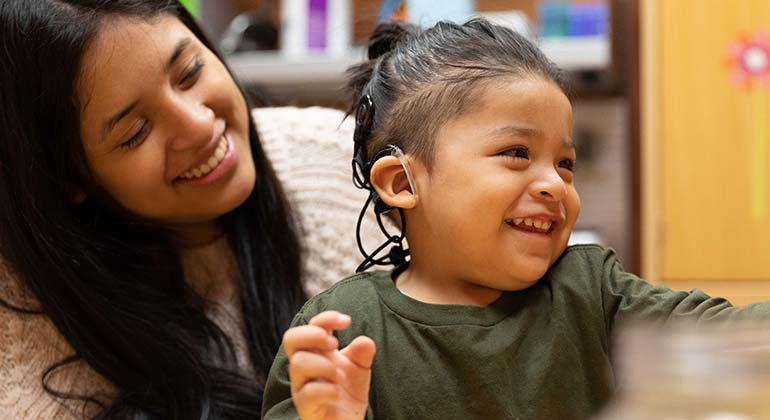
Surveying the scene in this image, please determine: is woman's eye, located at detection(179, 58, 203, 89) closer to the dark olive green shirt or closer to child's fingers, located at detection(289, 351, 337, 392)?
the dark olive green shirt

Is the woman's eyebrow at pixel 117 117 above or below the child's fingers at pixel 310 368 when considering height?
above

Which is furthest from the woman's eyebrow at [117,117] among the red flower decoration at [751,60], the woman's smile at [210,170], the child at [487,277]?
the red flower decoration at [751,60]

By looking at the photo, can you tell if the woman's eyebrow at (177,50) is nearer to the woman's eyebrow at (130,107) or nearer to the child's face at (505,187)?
the woman's eyebrow at (130,107)

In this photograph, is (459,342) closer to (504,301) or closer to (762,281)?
(504,301)

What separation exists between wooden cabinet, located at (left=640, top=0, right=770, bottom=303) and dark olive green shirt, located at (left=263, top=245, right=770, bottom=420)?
1.54 m

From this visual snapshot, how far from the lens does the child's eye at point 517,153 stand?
34.9 inches

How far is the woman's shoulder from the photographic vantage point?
1.11 m

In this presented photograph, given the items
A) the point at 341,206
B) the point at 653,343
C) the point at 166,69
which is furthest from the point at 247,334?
the point at 653,343

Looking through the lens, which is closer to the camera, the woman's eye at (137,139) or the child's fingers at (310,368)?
the child's fingers at (310,368)

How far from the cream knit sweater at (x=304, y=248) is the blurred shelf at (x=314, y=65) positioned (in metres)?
1.12

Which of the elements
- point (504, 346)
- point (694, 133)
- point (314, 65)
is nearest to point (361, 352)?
point (504, 346)

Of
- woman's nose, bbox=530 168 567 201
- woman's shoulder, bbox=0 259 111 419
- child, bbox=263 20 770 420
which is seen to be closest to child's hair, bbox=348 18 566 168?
child, bbox=263 20 770 420

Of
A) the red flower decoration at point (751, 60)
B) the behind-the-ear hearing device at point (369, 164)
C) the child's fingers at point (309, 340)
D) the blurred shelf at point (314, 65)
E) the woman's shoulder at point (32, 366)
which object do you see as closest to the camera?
the child's fingers at point (309, 340)

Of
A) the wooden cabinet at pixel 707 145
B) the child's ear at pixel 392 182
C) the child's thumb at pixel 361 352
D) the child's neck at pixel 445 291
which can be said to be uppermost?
the child's ear at pixel 392 182
